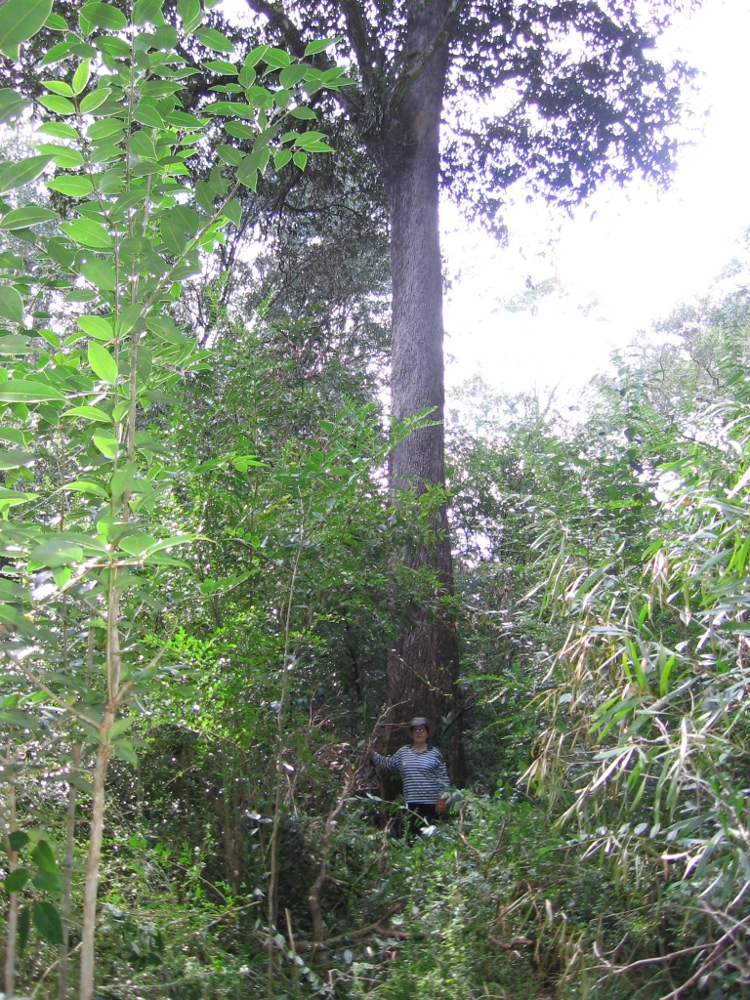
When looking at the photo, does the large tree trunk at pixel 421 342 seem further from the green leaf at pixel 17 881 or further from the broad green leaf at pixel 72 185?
the green leaf at pixel 17 881

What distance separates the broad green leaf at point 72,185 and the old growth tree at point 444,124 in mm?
4746

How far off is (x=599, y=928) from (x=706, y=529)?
1.28m

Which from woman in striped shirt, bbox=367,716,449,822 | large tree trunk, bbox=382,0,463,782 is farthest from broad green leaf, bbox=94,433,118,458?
large tree trunk, bbox=382,0,463,782

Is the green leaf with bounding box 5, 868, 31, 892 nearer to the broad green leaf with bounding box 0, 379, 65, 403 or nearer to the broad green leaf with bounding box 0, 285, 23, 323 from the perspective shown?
the broad green leaf with bounding box 0, 379, 65, 403

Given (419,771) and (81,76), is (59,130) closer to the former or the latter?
(81,76)

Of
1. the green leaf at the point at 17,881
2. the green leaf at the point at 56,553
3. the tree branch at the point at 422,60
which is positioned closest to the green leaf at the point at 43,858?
the green leaf at the point at 17,881

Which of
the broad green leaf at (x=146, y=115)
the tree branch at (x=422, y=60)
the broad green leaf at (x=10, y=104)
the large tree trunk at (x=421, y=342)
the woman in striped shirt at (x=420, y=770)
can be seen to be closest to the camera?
the broad green leaf at (x=10, y=104)

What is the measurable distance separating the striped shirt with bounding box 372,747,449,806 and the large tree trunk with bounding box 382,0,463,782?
0.47m

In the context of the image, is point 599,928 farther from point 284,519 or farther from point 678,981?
point 284,519

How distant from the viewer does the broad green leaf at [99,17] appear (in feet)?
4.63

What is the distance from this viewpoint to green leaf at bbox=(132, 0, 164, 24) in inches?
56.4

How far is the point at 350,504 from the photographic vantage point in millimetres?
3750

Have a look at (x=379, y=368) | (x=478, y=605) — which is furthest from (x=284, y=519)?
(x=379, y=368)

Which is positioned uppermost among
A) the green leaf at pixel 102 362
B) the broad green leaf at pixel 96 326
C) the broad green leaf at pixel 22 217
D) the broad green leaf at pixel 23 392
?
the broad green leaf at pixel 22 217
